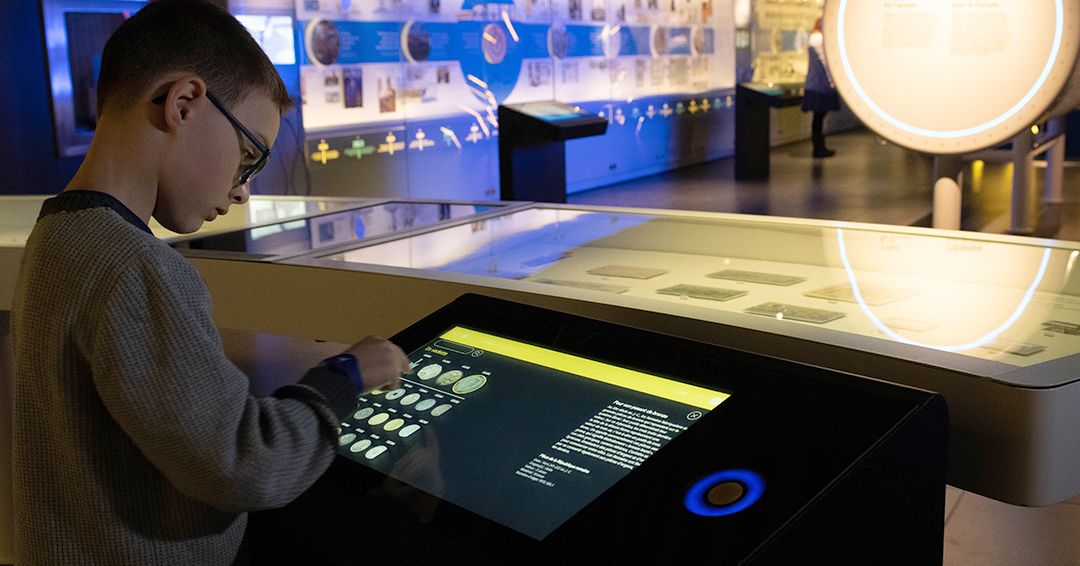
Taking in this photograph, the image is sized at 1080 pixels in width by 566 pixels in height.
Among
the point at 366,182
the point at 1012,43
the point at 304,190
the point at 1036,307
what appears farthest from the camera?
the point at 366,182

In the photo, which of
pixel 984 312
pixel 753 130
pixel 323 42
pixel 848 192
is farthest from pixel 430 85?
pixel 984 312

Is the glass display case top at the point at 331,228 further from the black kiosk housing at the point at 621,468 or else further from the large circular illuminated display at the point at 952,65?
the large circular illuminated display at the point at 952,65

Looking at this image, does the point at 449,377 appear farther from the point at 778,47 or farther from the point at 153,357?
the point at 778,47

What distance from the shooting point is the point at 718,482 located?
866mm

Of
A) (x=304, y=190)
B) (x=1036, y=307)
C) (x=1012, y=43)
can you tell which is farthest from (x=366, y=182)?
(x=1036, y=307)

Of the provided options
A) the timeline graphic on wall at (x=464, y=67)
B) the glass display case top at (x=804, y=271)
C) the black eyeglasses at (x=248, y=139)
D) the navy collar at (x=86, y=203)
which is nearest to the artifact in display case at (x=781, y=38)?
the timeline graphic on wall at (x=464, y=67)

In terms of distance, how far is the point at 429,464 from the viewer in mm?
1062

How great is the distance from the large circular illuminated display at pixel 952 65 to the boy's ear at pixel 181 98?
175 centimetres

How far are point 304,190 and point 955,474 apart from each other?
5995 millimetres

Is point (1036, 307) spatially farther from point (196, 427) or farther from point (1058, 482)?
point (196, 427)

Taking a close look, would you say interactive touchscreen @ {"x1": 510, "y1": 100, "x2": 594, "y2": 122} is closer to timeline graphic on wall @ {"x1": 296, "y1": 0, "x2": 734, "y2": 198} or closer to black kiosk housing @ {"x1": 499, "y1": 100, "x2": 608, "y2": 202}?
black kiosk housing @ {"x1": 499, "y1": 100, "x2": 608, "y2": 202}

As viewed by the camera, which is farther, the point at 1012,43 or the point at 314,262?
the point at 1012,43

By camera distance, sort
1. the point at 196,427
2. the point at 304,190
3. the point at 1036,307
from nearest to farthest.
Result: the point at 196,427, the point at 1036,307, the point at 304,190

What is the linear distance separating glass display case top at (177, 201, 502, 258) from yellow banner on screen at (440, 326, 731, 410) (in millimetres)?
703
